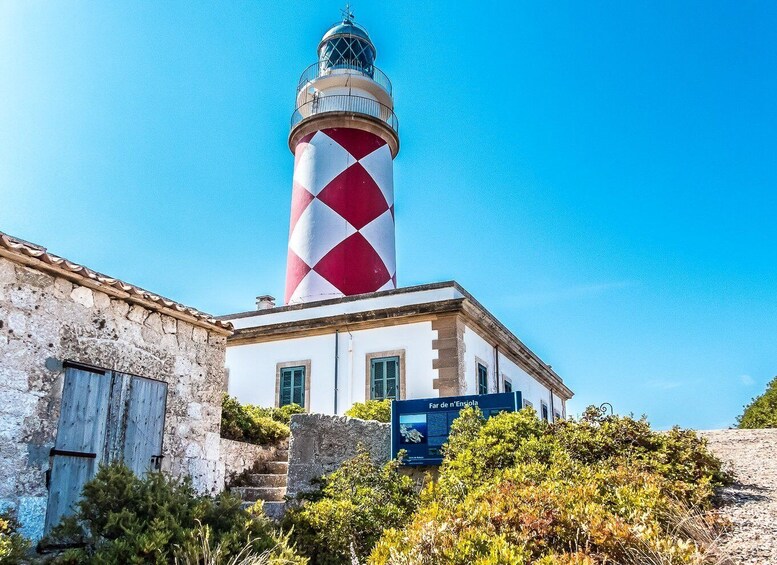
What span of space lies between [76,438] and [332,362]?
24.3 ft

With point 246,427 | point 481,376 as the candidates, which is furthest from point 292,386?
point 481,376

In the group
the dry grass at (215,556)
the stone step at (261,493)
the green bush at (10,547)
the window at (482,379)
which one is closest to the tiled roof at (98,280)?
the stone step at (261,493)

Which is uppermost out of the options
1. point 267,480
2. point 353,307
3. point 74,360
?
point 353,307

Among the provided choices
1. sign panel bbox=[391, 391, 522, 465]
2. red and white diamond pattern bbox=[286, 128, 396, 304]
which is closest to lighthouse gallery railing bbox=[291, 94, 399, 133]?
red and white diamond pattern bbox=[286, 128, 396, 304]

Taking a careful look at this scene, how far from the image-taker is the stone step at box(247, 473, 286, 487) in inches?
389

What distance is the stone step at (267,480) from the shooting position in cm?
988

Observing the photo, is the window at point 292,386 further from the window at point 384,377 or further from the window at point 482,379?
the window at point 482,379

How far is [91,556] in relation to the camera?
16.0ft

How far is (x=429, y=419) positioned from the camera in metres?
8.81

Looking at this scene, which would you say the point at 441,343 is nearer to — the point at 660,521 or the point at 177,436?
the point at 177,436

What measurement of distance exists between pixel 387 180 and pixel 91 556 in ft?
48.8

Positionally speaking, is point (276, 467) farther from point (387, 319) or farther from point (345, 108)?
point (345, 108)

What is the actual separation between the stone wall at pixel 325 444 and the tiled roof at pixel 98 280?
1871 mm

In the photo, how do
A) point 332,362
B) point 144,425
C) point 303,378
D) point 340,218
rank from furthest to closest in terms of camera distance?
1. point 340,218
2. point 303,378
3. point 332,362
4. point 144,425
